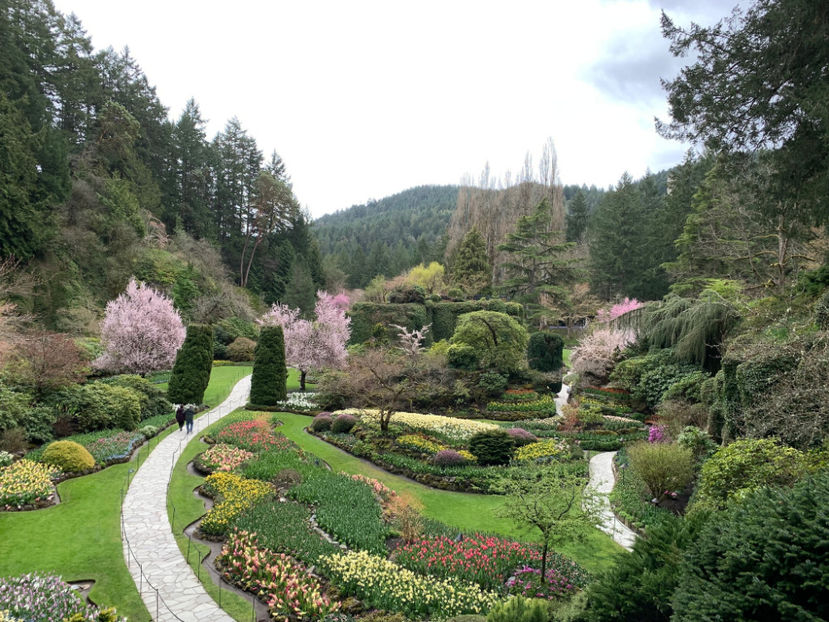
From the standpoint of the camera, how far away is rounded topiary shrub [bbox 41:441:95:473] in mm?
12258

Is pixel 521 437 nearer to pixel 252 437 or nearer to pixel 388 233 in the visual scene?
pixel 252 437

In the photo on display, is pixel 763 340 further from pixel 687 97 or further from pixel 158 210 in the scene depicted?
pixel 158 210

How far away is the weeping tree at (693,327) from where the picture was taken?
1814 centimetres

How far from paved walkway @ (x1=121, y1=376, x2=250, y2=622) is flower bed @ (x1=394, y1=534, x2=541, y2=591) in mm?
3342

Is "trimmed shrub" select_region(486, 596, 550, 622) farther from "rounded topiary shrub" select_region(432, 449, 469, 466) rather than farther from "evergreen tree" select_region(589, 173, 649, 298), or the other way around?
"evergreen tree" select_region(589, 173, 649, 298)

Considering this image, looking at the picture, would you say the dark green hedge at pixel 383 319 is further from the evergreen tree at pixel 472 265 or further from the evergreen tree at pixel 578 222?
the evergreen tree at pixel 578 222

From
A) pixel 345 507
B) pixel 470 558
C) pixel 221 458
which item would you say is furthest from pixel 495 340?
pixel 470 558

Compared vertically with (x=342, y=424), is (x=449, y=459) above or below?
below

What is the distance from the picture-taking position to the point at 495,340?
2627 centimetres

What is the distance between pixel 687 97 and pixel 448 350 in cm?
1739

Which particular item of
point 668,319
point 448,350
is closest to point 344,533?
point 448,350

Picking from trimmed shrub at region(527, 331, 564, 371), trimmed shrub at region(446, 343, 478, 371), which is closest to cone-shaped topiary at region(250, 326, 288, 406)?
trimmed shrub at region(446, 343, 478, 371)

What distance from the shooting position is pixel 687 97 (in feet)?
37.8

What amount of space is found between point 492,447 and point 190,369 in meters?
13.7
